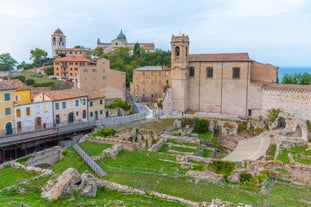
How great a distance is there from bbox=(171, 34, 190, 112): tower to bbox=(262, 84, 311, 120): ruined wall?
478 inches

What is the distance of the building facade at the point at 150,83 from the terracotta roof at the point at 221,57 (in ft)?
24.9

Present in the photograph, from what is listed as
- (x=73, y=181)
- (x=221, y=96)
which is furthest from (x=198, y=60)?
(x=73, y=181)

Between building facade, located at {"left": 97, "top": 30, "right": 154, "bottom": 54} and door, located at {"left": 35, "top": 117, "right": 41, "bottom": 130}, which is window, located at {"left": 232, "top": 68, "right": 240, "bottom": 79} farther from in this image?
building facade, located at {"left": 97, "top": 30, "right": 154, "bottom": 54}

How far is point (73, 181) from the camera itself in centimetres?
1562

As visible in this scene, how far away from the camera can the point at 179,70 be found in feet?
150

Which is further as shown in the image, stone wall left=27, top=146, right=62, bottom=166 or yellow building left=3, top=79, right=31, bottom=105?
yellow building left=3, top=79, right=31, bottom=105

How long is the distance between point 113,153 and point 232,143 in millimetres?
18971

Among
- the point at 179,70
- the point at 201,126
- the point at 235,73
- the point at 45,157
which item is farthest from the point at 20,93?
the point at 235,73

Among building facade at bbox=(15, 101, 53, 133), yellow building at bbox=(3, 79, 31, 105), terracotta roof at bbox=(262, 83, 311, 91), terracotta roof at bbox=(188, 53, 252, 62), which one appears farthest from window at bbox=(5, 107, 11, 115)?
terracotta roof at bbox=(262, 83, 311, 91)

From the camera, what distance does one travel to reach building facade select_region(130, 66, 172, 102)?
53.3 metres

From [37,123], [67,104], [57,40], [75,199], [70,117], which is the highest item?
[57,40]

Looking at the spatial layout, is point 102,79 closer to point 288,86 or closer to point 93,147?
point 93,147

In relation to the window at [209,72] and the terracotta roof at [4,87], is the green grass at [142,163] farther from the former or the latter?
the window at [209,72]

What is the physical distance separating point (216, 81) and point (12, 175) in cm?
3302
